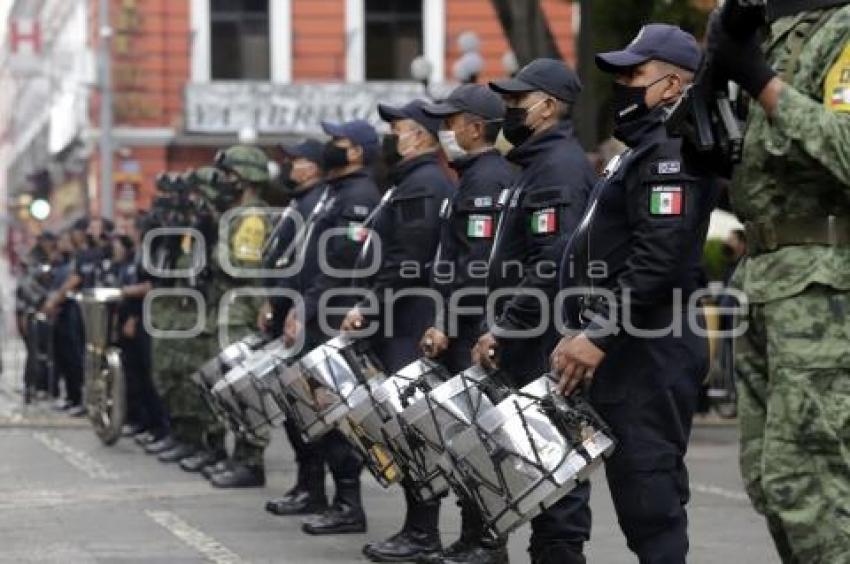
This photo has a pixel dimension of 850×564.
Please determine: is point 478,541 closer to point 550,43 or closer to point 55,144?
point 550,43

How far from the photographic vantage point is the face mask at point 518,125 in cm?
812

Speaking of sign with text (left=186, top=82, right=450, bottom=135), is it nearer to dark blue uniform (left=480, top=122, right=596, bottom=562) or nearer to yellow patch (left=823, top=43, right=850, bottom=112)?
dark blue uniform (left=480, top=122, right=596, bottom=562)

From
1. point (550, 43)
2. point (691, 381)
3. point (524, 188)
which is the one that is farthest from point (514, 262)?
point (550, 43)

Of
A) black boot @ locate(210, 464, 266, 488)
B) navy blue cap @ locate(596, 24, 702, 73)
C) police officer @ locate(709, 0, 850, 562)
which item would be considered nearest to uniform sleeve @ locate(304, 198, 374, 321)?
black boot @ locate(210, 464, 266, 488)

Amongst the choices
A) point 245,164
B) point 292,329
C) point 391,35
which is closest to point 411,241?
point 292,329

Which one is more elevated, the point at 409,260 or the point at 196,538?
the point at 409,260

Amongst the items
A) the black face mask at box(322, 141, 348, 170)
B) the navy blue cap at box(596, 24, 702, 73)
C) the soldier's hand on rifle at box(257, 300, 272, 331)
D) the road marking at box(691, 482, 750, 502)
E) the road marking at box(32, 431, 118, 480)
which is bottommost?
the road marking at box(32, 431, 118, 480)

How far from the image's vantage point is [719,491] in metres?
12.9

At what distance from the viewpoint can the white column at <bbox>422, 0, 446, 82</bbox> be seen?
43875mm

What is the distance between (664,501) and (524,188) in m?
1.84

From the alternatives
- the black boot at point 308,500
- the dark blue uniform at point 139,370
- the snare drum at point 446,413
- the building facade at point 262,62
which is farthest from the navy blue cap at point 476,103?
the building facade at point 262,62

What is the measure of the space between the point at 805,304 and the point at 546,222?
2595 mm

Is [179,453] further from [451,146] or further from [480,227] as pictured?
[480,227]

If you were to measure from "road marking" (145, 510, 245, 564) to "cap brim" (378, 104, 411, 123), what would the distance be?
2233mm
